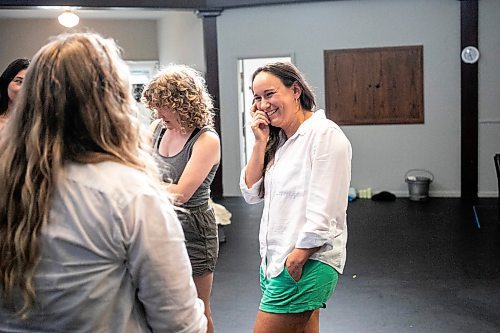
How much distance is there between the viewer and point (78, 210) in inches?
40.8

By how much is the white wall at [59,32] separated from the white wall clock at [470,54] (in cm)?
508

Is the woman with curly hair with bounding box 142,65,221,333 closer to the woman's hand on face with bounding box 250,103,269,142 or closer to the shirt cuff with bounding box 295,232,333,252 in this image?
the woman's hand on face with bounding box 250,103,269,142

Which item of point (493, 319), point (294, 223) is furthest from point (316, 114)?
point (493, 319)

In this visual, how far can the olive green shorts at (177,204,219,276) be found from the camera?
2209mm

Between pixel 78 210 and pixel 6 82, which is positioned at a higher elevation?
pixel 6 82

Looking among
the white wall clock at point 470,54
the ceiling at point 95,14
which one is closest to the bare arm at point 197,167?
the white wall clock at point 470,54

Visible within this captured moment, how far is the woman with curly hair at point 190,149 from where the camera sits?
2.12 metres

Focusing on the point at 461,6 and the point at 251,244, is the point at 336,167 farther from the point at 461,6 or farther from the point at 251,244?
the point at 461,6

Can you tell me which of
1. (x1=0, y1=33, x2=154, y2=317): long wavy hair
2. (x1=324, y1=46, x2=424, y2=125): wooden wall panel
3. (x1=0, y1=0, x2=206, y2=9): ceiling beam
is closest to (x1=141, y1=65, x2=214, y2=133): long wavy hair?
(x1=0, y1=33, x2=154, y2=317): long wavy hair

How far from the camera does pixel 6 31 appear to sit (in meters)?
9.80

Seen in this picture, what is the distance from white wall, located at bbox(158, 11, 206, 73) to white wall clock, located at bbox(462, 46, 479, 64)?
3.25m

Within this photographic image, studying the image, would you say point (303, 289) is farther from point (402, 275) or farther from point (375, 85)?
point (375, 85)

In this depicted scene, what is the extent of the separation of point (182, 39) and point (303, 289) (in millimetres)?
7545

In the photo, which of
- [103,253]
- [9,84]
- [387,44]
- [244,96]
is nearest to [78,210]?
[103,253]
